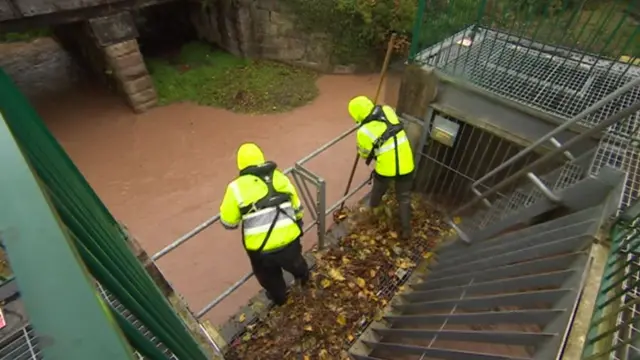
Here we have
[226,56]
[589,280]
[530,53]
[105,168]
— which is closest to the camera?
[589,280]

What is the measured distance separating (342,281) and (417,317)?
131cm

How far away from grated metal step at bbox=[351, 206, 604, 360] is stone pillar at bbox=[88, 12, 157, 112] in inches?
286

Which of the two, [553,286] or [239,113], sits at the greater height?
[553,286]

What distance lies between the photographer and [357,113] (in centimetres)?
450

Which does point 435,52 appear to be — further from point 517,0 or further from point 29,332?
point 29,332

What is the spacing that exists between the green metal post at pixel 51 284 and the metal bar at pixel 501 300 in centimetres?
240

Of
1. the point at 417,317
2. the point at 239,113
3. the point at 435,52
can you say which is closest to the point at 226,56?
the point at 239,113

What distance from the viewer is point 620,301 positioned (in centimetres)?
213

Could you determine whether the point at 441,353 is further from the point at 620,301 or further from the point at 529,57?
the point at 529,57

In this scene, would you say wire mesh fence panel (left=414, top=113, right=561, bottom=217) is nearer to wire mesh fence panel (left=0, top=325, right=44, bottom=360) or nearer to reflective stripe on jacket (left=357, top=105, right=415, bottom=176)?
reflective stripe on jacket (left=357, top=105, right=415, bottom=176)

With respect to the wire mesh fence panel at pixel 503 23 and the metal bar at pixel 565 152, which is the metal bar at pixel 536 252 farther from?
the wire mesh fence panel at pixel 503 23

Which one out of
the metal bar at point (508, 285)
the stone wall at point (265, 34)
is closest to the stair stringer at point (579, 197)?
the metal bar at point (508, 285)

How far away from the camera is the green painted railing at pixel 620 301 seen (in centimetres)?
→ 187

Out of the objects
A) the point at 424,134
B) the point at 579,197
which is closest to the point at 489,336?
the point at 579,197
